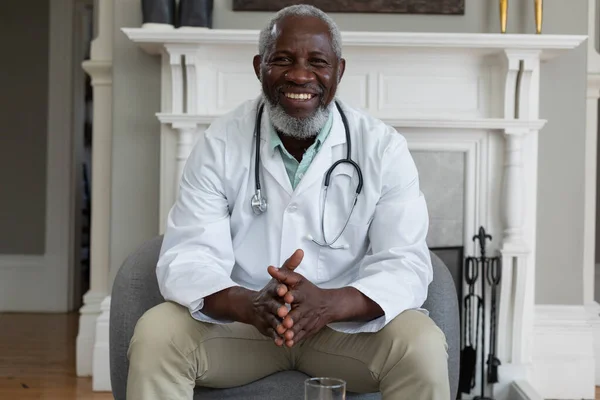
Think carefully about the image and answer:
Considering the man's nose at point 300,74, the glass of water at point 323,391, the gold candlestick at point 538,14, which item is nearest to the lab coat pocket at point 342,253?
the man's nose at point 300,74

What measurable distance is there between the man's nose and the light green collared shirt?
0.40 feet

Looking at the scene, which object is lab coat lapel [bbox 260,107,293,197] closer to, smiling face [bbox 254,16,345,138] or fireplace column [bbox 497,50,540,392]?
smiling face [bbox 254,16,345,138]

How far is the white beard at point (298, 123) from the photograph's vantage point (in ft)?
7.02

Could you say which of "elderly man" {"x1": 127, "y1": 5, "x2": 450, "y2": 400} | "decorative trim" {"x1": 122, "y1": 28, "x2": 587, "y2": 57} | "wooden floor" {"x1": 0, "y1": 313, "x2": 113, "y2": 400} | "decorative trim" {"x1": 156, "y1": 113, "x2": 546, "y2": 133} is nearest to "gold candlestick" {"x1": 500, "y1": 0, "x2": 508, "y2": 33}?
"decorative trim" {"x1": 122, "y1": 28, "x2": 587, "y2": 57}

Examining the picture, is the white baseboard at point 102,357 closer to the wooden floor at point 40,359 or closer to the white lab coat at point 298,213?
the wooden floor at point 40,359

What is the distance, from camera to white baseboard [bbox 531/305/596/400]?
10.7 ft

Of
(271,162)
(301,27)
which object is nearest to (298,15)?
(301,27)

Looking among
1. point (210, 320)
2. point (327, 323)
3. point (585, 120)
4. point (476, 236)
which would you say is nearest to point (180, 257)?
point (210, 320)

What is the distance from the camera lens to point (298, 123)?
Answer: 2.14 meters

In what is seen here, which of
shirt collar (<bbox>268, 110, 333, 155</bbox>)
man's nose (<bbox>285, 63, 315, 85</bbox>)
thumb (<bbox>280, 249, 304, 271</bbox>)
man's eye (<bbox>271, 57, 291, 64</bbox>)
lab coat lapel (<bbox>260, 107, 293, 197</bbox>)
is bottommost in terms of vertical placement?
thumb (<bbox>280, 249, 304, 271</bbox>)

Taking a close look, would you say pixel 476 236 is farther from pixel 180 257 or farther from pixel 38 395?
pixel 38 395

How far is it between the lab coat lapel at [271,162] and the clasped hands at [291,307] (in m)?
0.35

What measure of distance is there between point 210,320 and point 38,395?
4.98 feet

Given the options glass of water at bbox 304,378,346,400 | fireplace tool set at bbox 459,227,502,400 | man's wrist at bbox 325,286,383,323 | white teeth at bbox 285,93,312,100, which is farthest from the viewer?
fireplace tool set at bbox 459,227,502,400
